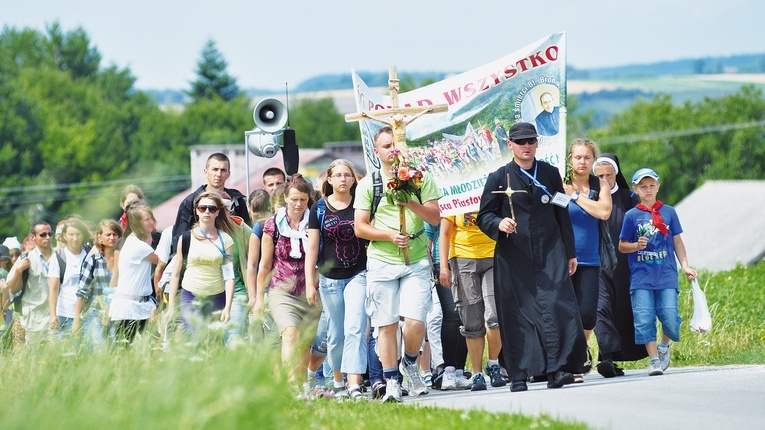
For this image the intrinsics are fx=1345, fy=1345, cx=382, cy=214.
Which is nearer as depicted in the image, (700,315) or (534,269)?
(534,269)

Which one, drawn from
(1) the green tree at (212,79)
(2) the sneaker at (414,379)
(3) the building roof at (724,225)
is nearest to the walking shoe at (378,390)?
(2) the sneaker at (414,379)

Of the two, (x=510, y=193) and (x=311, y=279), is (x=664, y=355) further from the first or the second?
(x=311, y=279)

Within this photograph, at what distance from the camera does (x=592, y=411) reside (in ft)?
28.4

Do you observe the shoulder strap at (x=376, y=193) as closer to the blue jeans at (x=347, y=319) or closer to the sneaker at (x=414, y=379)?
the blue jeans at (x=347, y=319)

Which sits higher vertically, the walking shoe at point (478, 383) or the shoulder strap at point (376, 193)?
the shoulder strap at point (376, 193)

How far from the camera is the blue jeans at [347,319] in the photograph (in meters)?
10.7

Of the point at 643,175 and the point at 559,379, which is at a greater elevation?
the point at 643,175

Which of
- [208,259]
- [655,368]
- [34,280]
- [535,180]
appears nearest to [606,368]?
[655,368]

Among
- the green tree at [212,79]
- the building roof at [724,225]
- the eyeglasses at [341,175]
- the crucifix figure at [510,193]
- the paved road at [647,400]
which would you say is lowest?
the paved road at [647,400]

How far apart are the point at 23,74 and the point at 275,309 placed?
354 ft

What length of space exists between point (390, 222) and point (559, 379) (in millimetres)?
1810

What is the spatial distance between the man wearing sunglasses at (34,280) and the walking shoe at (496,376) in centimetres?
510

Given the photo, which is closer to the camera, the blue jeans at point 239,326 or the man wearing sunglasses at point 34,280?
the blue jeans at point 239,326

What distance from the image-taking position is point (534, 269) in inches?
419
